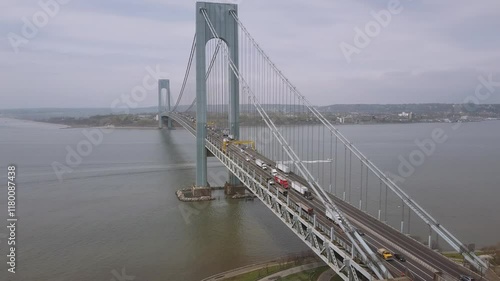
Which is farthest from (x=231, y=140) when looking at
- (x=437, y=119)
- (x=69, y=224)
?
(x=437, y=119)

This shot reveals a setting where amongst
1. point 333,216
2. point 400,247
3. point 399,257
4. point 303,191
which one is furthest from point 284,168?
point 399,257

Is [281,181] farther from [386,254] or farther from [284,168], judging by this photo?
[386,254]

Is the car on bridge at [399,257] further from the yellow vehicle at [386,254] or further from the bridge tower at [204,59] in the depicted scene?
the bridge tower at [204,59]

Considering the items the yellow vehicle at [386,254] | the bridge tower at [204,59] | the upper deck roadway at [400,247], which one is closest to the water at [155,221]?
the bridge tower at [204,59]

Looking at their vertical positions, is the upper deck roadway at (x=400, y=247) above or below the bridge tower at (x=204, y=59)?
below

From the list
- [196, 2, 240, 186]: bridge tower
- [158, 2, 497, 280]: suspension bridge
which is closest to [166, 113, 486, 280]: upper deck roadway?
[158, 2, 497, 280]: suspension bridge

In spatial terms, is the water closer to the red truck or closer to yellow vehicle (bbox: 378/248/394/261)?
the red truck
